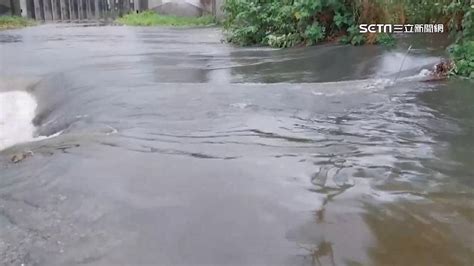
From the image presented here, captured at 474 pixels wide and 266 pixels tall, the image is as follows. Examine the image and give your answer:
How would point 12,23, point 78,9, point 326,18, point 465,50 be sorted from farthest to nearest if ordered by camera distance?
point 78,9 → point 12,23 → point 326,18 → point 465,50

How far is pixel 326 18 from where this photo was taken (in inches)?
398

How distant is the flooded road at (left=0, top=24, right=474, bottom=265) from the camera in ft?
8.30

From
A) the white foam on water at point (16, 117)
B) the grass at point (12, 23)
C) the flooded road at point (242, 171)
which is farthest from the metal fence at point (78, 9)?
the flooded road at point (242, 171)

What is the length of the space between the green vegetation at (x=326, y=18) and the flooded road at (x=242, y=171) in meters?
2.00

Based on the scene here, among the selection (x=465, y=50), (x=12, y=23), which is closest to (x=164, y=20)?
(x=12, y=23)

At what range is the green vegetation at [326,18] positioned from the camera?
28.8ft

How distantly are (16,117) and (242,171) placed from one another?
12.8 ft

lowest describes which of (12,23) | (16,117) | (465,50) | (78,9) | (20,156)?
(16,117)

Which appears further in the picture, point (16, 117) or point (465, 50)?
point (465, 50)

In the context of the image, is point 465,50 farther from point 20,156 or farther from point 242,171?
point 20,156

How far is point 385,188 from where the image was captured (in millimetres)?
3115

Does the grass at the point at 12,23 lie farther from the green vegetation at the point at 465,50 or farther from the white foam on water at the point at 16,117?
the green vegetation at the point at 465,50

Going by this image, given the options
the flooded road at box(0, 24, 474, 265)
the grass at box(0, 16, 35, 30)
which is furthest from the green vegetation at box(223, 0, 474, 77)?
the grass at box(0, 16, 35, 30)

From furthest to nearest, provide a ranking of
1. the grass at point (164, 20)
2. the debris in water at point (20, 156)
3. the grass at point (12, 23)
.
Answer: the grass at point (164, 20) → the grass at point (12, 23) → the debris in water at point (20, 156)
